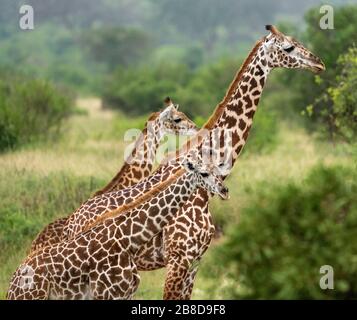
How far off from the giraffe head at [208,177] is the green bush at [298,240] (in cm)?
175

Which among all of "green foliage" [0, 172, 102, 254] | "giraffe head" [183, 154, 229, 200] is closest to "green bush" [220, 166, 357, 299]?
"giraffe head" [183, 154, 229, 200]

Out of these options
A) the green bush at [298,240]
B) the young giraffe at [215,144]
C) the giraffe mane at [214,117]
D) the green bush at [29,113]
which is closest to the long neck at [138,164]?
the giraffe mane at [214,117]

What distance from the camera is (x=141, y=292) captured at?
1056cm

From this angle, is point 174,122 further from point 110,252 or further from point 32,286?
point 32,286

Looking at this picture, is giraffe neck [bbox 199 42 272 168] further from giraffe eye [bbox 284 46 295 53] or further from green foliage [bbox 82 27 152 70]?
green foliage [bbox 82 27 152 70]

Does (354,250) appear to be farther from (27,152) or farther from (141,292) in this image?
(27,152)

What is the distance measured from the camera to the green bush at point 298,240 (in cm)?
573

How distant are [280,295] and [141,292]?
4958 mm

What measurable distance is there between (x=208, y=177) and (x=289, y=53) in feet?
6.70

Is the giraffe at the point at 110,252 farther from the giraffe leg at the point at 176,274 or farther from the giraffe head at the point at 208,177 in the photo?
the giraffe leg at the point at 176,274

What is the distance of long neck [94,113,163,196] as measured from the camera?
980cm

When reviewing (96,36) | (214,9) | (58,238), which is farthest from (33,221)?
(214,9)

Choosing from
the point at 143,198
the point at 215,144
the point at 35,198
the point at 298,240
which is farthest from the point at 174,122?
the point at 298,240

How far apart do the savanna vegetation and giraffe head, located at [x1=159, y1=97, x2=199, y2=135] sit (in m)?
0.96
